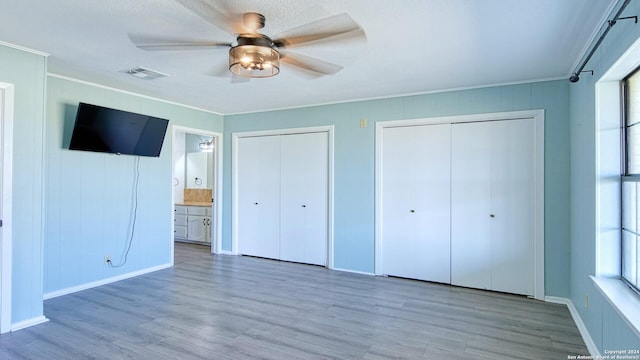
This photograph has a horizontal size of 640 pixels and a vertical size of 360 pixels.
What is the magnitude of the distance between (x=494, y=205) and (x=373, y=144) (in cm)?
164

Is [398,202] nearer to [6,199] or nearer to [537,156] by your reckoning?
[537,156]

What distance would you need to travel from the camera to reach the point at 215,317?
322cm

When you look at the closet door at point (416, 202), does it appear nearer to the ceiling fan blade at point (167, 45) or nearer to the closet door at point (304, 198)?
the closet door at point (304, 198)

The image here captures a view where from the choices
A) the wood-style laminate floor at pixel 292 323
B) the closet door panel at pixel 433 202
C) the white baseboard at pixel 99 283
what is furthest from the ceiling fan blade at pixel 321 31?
the white baseboard at pixel 99 283

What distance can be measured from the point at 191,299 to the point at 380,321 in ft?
6.49

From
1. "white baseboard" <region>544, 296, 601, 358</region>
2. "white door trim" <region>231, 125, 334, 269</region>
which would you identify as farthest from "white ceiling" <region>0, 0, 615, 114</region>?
"white baseboard" <region>544, 296, 601, 358</region>

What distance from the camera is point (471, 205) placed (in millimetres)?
4129

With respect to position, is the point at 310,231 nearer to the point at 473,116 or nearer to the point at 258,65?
the point at 473,116

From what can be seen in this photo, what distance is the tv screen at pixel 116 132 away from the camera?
381 centimetres

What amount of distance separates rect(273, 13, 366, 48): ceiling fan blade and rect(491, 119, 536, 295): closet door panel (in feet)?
8.49

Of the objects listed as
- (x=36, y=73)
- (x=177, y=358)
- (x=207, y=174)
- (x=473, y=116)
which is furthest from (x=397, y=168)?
(x=207, y=174)

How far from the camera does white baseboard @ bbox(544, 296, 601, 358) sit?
2.52 metres

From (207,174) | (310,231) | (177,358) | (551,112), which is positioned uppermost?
(551,112)

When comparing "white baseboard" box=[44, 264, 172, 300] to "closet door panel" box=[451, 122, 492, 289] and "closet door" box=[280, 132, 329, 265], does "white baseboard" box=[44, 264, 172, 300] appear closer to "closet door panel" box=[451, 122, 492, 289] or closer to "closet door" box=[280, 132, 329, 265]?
"closet door" box=[280, 132, 329, 265]
